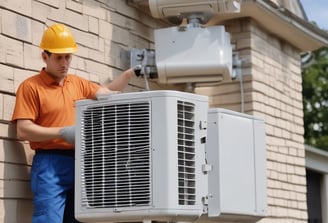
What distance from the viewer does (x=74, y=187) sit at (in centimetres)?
439

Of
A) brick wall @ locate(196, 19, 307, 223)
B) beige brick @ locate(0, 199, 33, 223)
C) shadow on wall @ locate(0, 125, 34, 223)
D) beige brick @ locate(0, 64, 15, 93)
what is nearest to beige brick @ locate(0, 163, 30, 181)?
shadow on wall @ locate(0, 125, 34, 223)

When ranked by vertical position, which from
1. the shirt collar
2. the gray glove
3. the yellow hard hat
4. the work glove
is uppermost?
the work glove

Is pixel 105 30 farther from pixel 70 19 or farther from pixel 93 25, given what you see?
pixel 70 19

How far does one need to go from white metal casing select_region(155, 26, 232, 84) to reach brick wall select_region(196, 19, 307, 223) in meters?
0.78

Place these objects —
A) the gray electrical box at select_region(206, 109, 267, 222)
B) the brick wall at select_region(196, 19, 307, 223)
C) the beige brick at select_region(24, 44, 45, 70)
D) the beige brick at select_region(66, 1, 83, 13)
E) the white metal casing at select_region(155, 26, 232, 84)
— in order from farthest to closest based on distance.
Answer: the brick wall at select_region(196, 19, 307, 223), the white metal casing at select_region(155, 26, 232, 84), the beige brick at select_region(66, 1, 83, 13), the beige brick at select_region(24, 44, 45, 70), the gray electrical box at select_region(206, 109, 267, 222)

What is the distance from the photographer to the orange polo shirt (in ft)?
14.2

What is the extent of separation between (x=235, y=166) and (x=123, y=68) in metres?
1.46

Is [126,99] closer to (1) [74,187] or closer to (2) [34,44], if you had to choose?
(1) [74,187]

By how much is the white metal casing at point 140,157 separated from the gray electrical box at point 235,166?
11.3 inches

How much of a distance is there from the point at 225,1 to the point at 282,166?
1948mm

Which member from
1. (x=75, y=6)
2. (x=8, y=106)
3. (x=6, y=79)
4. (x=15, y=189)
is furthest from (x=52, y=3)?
(x=15, y=189)

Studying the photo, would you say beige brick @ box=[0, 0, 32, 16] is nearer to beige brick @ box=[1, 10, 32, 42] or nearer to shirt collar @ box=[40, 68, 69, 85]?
beige brick @ box=[1, 10, 32, 42]

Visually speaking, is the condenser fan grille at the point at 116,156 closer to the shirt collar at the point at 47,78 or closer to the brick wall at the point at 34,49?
the shirt collar at the point at 47,78

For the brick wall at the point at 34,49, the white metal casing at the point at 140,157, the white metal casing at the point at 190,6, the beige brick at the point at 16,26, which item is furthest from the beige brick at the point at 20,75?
the white metal casing at the point at 190,6
